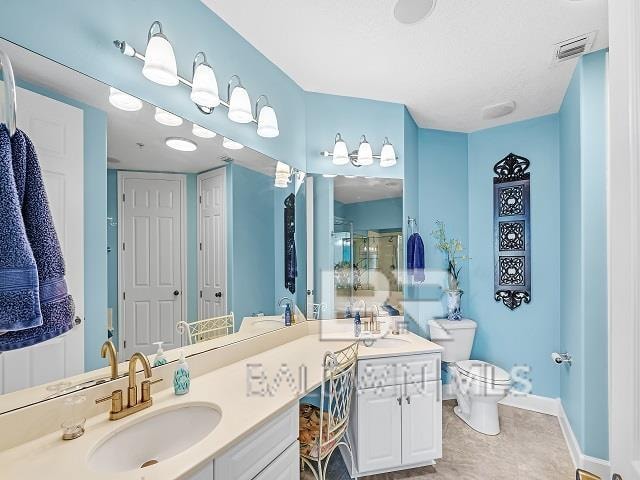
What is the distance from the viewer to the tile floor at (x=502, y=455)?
202 cm

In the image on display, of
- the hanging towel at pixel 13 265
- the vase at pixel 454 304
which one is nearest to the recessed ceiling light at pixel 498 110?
the vase at pixel 454 304

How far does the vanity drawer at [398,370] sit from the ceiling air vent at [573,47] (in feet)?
6.44

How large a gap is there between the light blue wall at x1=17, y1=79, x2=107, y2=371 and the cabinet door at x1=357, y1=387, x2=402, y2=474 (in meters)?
1.37

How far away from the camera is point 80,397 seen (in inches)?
43.5

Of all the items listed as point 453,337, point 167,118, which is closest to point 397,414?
point 453,337

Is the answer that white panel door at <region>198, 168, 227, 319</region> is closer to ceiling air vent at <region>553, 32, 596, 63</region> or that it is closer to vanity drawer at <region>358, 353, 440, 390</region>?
vanity drawer at <region>358, 353, 440, 390</region>

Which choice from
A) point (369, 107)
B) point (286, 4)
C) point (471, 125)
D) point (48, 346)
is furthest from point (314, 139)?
point (48, 346)

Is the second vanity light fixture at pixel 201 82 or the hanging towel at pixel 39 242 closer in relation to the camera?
the hanging towel at pixel 39 242

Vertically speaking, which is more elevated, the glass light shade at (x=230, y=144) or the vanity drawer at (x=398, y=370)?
the glass light shade at (x=230, y=144)

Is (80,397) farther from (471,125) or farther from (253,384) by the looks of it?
(471,125)

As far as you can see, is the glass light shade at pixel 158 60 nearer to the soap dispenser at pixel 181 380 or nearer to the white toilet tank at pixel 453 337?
the soap dispenser at pixel 181 380

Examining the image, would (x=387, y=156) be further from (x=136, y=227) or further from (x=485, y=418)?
(x=485, y=418)

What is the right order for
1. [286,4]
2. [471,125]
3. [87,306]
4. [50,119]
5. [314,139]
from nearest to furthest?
[50,119] < [87,306] < [286,4] < [314,139] < [471,125]

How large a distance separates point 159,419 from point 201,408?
15cm
